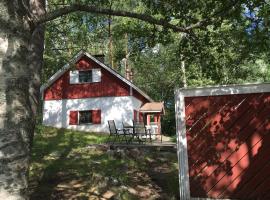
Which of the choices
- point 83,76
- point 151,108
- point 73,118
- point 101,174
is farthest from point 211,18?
point 83,76

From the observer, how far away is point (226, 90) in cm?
935

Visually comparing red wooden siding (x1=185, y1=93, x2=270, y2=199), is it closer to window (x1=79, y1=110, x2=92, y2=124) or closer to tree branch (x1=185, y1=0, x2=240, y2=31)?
tree branch (x1=185, y1=0, x2=240, y2=31)

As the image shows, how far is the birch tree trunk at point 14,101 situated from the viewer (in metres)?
4.20

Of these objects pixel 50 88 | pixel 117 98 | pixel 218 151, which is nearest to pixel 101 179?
pixel 218 151

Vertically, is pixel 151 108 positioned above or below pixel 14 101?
above

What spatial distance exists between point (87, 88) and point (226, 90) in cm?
2173

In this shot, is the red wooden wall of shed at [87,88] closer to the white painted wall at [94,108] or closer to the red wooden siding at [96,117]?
the white painted wall at [94,108]

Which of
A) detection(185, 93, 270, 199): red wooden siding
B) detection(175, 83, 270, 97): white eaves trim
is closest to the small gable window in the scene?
detection(175, 83, 270, 97): white eaves trim

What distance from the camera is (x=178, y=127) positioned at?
31.6 ft

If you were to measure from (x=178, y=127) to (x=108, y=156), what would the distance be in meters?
6.53

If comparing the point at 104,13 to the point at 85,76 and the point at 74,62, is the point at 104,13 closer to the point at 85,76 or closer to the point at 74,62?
the point at 74,62

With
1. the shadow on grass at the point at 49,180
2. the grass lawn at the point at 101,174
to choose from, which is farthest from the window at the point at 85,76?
the shadow on grass at the point at 49,180

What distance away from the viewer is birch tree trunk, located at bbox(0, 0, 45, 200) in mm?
4199

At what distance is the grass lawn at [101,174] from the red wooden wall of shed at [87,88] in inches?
488
